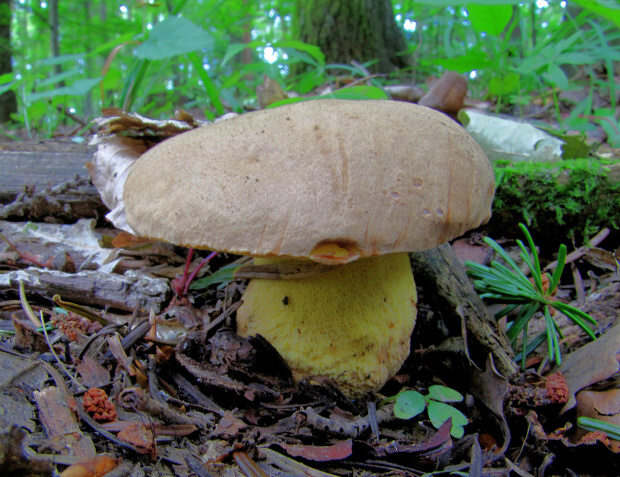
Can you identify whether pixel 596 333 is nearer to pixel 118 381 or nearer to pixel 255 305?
pixel 255 305

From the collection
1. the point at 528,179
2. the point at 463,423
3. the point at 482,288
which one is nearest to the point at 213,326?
the point at 463,423

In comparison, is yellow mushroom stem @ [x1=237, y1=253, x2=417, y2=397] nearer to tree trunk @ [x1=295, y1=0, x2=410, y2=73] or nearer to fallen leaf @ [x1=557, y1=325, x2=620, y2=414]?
fallen leaf @ [x1=557, y1=325, x2=620, y2=414]

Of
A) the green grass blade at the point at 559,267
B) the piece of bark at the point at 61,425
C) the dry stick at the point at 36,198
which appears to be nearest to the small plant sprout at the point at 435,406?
the green grass blade at the point at 559,267

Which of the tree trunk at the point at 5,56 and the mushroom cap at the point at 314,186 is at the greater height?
the tree trunk at the point at 5,56

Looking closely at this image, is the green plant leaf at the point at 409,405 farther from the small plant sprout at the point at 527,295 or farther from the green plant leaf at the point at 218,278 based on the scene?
the green plant leaf at the point at 218,278

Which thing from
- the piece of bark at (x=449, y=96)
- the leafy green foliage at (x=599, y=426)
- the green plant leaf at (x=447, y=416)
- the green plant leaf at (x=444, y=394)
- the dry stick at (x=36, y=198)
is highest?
the piece of bark at (x=449, y=96)
